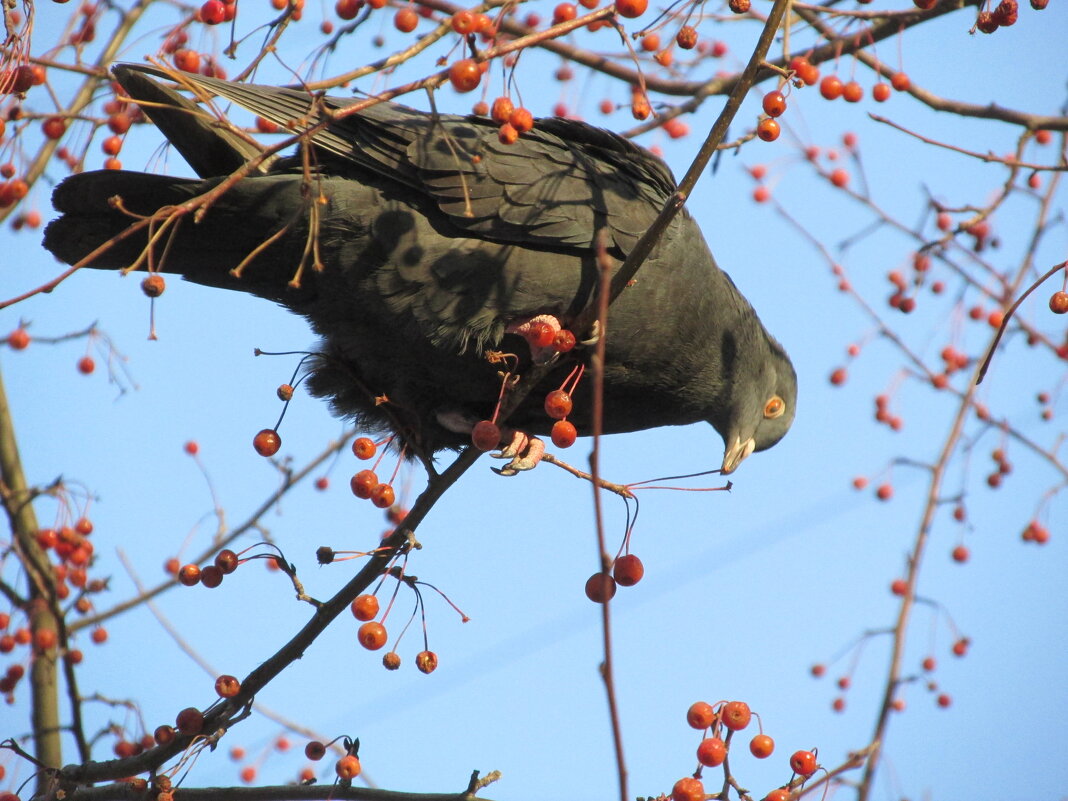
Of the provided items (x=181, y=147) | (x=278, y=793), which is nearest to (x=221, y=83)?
(x=181, y=147)

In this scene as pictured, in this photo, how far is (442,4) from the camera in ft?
14.7

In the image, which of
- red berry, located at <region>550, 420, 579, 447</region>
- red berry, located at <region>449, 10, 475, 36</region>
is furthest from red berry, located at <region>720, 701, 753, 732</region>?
red berry, located at <region>449, 10, 475, 36</region>

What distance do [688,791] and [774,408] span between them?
2.72 meters

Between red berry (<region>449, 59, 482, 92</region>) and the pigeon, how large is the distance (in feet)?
3.32

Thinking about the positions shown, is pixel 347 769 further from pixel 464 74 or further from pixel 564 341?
pixel 464 74

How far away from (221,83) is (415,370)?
4.38 ft

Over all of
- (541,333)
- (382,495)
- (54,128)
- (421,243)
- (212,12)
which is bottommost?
(382,495)

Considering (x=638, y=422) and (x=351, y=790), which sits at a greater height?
(x=638, y=422)

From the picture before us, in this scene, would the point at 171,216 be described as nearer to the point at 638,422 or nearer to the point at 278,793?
the point at 278,793

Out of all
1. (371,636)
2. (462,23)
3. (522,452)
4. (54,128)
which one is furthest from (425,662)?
(54,128)

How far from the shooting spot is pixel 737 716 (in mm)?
3029

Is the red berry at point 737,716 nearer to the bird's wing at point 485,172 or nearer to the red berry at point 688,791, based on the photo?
the red berry at point 688,791

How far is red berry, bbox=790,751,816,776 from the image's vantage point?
3.10m

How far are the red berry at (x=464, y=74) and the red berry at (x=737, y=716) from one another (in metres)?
1.93
